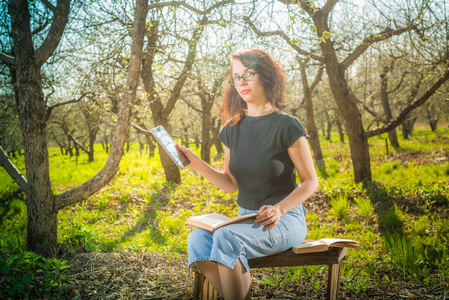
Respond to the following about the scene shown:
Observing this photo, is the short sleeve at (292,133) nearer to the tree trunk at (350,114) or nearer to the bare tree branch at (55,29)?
the bare tree branch at (55,29)

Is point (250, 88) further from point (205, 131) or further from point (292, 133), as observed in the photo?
point (205, 131)

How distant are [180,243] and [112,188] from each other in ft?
15.2

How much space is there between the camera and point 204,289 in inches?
90.6

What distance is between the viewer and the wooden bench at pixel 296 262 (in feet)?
6.90

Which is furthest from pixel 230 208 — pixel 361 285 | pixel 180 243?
pixel 361 285

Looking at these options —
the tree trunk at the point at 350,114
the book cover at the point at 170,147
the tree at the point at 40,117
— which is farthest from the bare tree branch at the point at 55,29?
the tree trunk at the point at 350,114

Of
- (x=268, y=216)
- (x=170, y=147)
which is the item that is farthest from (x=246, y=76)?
(x=268, y=216)

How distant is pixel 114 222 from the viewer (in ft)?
19.7

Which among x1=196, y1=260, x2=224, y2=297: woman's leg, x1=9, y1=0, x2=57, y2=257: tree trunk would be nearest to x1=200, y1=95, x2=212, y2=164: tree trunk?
x1=9, y1=0, x2=57, y2=257: tree trunk

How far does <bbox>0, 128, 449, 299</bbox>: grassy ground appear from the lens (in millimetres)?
2988

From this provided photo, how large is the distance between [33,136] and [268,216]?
3028 mm

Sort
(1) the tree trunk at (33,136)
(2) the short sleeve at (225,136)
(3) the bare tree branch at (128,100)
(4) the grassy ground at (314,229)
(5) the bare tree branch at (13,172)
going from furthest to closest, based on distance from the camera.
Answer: (5) the bare tree branch at (13,172)
(3) the bare tree branch at (128,100)
(1) the tree trunk at (33,136)
(4) the grassy ground at (314,229)
(2) the short sleeve at (225,136)

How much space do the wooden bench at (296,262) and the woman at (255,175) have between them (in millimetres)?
84

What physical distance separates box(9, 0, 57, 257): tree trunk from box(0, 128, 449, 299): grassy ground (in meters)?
0.29
